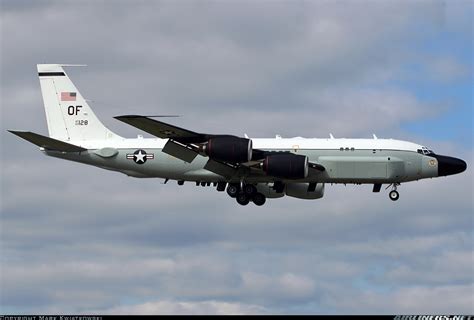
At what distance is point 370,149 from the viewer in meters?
70.1

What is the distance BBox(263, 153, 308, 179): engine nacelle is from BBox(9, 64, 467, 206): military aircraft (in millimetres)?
70

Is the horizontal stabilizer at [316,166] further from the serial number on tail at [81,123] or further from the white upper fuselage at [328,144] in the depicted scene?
the serial number on tail at [81,123]

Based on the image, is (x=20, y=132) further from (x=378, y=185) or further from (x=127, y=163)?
(x=378, y=185)

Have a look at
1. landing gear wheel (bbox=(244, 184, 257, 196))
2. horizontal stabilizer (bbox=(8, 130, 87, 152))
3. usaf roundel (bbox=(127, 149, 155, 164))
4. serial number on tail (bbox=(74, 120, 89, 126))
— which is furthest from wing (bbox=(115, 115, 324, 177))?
serial number on tail (bbox=(74, 120, 89, 126))

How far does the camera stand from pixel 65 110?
78.4 meters

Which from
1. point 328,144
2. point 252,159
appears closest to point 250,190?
point 252,159

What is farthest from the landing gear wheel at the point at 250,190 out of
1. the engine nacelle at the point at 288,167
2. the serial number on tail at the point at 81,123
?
the serial number on tail at the point at 81,123

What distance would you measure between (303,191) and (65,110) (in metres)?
20.7

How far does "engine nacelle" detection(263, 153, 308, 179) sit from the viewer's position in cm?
6662

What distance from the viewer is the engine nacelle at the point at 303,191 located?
75.6m

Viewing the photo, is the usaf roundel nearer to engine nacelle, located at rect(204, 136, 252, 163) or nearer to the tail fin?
the tail fin

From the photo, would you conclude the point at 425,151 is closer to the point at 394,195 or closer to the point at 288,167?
the point at 394,195

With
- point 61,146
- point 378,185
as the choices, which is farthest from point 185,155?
point 378,185

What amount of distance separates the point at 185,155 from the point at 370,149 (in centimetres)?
1361
